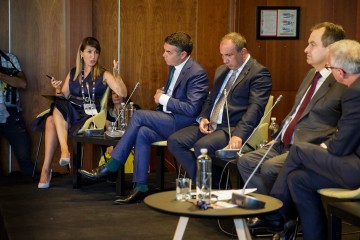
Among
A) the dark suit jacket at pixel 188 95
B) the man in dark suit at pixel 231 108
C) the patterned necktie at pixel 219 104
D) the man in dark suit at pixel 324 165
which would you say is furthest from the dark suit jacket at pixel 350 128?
the dark suit jacket at pixel 188 95

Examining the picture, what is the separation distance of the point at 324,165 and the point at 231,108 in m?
1.62

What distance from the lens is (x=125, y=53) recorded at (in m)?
6.95

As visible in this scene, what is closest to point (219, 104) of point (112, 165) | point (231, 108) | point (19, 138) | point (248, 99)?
point (231, 108)

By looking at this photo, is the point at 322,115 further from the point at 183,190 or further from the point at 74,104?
the point at 74,104

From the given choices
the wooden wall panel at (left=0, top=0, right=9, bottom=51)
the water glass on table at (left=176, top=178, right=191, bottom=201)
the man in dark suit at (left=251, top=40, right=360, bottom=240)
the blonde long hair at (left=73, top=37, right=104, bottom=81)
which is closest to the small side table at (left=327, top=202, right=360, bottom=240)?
the man in dark suit at (left=251, top=40, right=360, bottom=240)

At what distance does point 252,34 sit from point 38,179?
257 cm

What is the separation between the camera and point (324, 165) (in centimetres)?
376

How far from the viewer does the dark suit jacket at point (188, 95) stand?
564 cm

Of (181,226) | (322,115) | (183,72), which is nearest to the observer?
(181,226)

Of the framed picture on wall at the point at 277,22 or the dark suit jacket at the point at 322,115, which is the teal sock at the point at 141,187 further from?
the framed picture on wall at the point at 277,22

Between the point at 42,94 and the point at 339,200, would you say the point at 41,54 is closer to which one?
the point at 42,94

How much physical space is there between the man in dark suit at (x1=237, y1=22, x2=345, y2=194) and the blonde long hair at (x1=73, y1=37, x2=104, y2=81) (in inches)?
90.7

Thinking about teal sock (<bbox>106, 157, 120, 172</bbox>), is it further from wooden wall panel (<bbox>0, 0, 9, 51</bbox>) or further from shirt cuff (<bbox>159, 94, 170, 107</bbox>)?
wooden wall panel (<bbox>0, 0, 9, 51</bbox>)

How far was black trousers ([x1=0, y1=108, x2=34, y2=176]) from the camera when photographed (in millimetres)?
6742
